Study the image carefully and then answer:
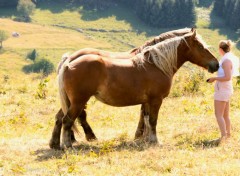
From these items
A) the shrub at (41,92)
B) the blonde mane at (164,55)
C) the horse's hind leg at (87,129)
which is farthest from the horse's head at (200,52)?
the shrub at (41,92)

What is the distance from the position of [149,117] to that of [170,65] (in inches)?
55.3

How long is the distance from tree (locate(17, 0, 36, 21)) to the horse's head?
519ft

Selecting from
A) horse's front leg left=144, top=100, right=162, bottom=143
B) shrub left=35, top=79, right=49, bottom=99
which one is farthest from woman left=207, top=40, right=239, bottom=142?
shrub left=35, top=79, right=49, bottom=99

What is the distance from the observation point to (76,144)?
10055 mm

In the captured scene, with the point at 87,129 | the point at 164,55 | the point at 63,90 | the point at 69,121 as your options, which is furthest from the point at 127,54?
the point at 69,121

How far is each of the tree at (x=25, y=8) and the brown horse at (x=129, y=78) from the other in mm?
158051

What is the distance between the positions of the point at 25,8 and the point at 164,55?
521ft

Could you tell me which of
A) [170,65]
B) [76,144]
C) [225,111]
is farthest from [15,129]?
[225,111]

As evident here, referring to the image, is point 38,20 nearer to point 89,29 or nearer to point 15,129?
point 89,29

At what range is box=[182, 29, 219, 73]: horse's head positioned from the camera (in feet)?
32.2

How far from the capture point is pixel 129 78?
9.54 metres

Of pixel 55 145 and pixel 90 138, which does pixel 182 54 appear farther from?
pixel 55 145

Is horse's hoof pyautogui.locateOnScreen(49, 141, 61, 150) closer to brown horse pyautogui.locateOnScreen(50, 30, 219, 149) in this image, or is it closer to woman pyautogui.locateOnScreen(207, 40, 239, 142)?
brown horse pyautogui.locateOnScreen(50, 30, 219, 149)

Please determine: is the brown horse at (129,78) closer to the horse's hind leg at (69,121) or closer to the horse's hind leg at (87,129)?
the horse's hind leg at (69,121)
